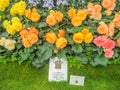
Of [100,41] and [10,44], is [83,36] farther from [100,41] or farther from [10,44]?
[10,44]

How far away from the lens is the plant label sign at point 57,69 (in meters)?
4.98

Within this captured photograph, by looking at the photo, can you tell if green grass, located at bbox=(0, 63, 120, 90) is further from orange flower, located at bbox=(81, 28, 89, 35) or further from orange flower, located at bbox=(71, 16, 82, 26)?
orange flower, located at bbox=(71, 16, 82, 26)

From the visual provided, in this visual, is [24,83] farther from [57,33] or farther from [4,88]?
[57,33]

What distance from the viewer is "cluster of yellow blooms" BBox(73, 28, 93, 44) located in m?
4.93

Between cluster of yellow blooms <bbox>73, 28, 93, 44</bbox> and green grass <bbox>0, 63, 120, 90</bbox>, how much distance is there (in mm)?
262

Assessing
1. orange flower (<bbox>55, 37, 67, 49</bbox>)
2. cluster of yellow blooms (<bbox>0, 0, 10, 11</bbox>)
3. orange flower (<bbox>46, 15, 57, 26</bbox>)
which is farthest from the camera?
cluster of yellow blooms (<bbox>0, 0, 10, 11</bbox>)

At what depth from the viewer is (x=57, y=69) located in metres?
5.00

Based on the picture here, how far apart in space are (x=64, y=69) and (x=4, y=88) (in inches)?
24.8

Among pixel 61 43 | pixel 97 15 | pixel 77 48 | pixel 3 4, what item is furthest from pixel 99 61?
pixel 3 4

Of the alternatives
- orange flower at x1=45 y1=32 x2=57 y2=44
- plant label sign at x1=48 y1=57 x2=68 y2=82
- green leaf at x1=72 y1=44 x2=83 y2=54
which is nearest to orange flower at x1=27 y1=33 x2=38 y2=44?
orange flower at x1=45 y1=32 x2=57 y2=44

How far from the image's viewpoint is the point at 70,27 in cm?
511

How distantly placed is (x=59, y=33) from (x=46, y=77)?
45cm

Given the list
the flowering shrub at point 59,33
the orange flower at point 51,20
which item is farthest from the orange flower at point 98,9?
the orange flower at point 51,20

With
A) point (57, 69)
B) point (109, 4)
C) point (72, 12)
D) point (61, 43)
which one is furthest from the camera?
point (109, 4)
